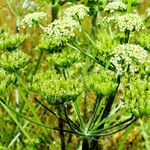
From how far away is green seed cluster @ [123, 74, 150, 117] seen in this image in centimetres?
195

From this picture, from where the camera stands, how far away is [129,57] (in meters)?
2.16

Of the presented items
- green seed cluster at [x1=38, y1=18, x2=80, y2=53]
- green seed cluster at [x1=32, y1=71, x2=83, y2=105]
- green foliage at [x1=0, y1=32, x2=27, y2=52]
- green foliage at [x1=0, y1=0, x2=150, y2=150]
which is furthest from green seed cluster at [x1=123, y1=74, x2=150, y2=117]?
green foliage at [x1=0, y1=32, x2=27, y2=52]

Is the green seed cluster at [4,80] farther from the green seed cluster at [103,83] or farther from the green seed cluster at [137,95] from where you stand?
the green seed cluster at [137,95]

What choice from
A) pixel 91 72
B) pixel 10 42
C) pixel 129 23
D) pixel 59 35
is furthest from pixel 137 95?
pixel 10 42

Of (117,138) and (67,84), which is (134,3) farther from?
(117,138)

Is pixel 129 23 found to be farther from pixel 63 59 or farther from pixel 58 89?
pixel 58 89

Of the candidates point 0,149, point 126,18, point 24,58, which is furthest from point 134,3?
point 0,149

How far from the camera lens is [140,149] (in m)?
4.00

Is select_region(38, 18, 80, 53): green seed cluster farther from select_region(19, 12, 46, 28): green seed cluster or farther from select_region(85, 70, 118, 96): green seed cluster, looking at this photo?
select_region(85, 70, 118, 96): green seed cluster

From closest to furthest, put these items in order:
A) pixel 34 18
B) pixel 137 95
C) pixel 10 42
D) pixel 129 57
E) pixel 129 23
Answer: pixel 137 95 → pixel 129 57 → pixel 129 23 → pixel 10 42 → pixel 34 18

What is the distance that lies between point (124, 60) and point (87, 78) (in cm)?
22

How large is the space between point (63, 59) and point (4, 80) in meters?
0.35

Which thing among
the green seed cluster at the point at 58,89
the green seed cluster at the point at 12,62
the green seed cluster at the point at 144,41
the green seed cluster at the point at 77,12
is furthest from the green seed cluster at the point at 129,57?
the green seed cluster at the point at 12,62

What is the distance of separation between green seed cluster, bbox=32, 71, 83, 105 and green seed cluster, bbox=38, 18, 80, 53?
23cm
